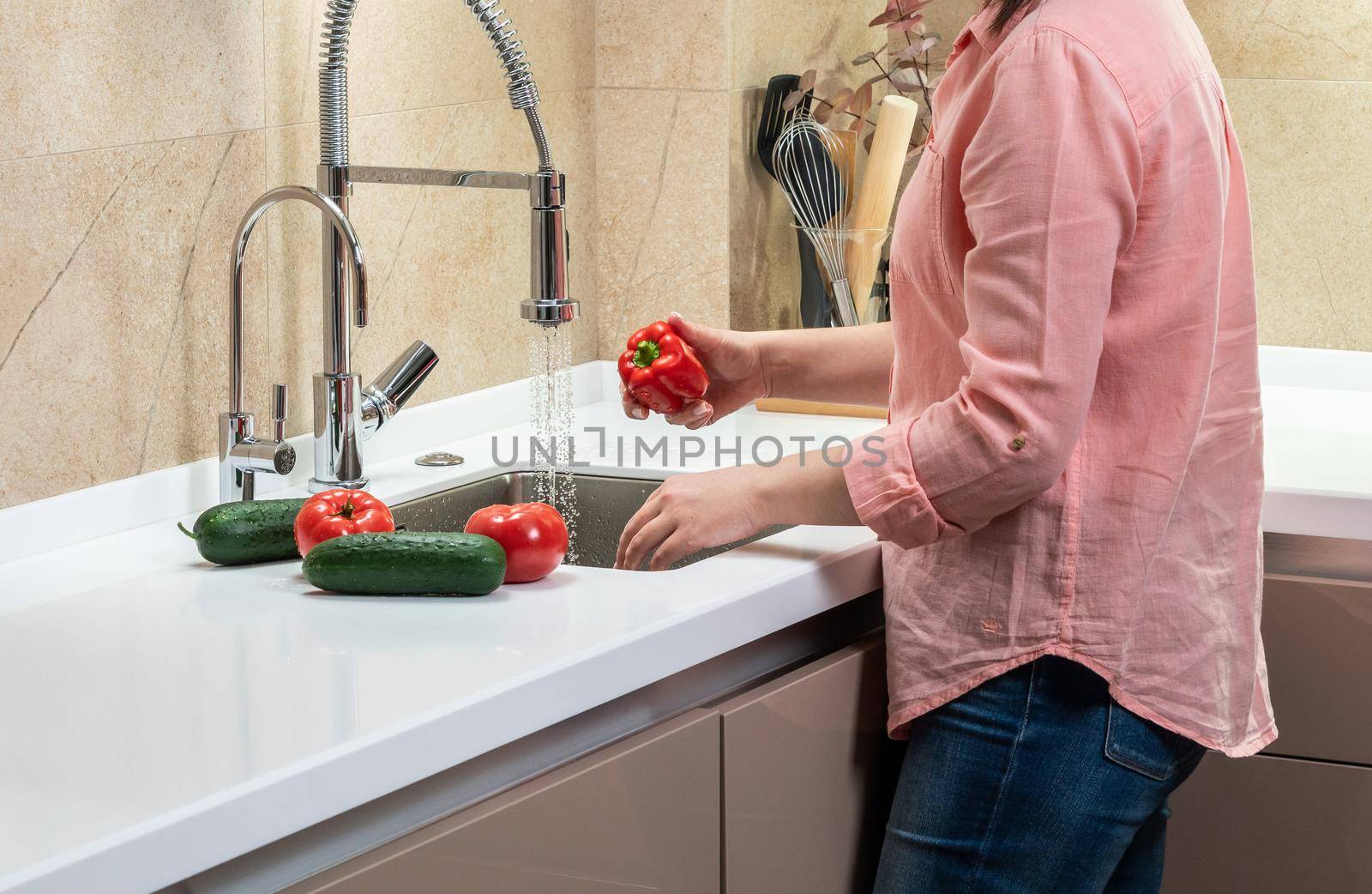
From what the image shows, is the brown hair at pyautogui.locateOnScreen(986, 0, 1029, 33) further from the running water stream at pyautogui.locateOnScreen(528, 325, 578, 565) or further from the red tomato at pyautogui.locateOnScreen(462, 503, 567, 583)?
the running water stream at pyautogui.locateOnScreen(528, 325, 578, 565)

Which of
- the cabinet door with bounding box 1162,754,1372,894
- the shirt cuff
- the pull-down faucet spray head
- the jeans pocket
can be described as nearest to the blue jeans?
the jeans pocket

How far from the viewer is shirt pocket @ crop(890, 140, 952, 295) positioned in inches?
42.3

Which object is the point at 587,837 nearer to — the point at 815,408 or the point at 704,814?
the point at 704,814

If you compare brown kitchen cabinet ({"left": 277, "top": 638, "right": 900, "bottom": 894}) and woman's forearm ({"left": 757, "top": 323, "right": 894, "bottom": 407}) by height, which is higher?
woman's forearm ({"left": 757, "top": 323, "right": 894, "bottom": 407})

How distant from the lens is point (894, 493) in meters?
1.04

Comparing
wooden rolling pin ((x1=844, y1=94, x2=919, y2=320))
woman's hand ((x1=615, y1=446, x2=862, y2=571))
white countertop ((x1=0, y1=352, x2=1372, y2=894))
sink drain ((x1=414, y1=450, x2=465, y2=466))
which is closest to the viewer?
white countertop ((x1=0, y1=352, x2=1372, y2=894))

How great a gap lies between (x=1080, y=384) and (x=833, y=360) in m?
0.44

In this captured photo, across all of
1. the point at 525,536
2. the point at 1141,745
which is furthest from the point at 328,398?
the point at 1141,745

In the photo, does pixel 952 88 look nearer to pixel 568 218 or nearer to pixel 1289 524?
pixel 1289 524

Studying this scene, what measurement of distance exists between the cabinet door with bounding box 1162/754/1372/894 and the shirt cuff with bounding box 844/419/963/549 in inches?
25.0

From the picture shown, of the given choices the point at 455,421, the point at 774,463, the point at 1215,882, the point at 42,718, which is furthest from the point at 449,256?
the point at 1215,882

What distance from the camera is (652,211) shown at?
1.94 m

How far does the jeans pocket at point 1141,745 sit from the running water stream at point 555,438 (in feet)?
2.15

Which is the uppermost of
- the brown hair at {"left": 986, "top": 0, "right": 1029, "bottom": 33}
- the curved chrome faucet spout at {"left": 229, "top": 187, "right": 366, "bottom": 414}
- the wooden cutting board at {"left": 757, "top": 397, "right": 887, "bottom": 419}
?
the brown hair at {"left": 986, "top": 0, "right": 1029, "bottom": 33}
